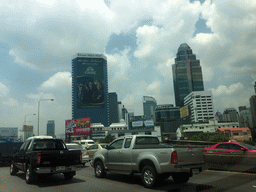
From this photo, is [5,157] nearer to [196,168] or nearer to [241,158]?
[196,168]

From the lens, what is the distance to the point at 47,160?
8930 millimetres

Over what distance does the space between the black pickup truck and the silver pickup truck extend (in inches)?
59.1

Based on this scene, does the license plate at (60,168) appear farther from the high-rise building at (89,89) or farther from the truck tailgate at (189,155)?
the high-rise building at (89,89)

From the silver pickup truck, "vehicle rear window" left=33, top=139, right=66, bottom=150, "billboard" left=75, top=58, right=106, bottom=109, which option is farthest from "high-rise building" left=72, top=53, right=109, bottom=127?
the silver pickup truck

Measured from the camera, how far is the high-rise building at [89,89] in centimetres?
18438

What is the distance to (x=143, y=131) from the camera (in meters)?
109

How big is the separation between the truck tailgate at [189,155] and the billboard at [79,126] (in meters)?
94.2

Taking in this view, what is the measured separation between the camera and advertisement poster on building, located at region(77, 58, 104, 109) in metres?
185

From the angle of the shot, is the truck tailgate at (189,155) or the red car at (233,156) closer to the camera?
the truck tailgate at (189,155)

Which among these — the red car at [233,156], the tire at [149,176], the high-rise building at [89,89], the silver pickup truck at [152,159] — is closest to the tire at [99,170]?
the silver pickup truck at [152,159]

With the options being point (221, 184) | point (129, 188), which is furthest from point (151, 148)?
point (221, 184)

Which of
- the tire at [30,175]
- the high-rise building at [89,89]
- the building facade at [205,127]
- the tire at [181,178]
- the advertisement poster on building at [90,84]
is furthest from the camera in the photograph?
the advertisement poster on building at [90,84]

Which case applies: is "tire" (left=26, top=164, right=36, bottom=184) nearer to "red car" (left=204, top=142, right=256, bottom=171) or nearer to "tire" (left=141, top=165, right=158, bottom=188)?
"tire" (left=141, top=165, right=158, bottom=188)

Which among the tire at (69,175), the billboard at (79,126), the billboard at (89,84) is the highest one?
the billboard at (89,84)
